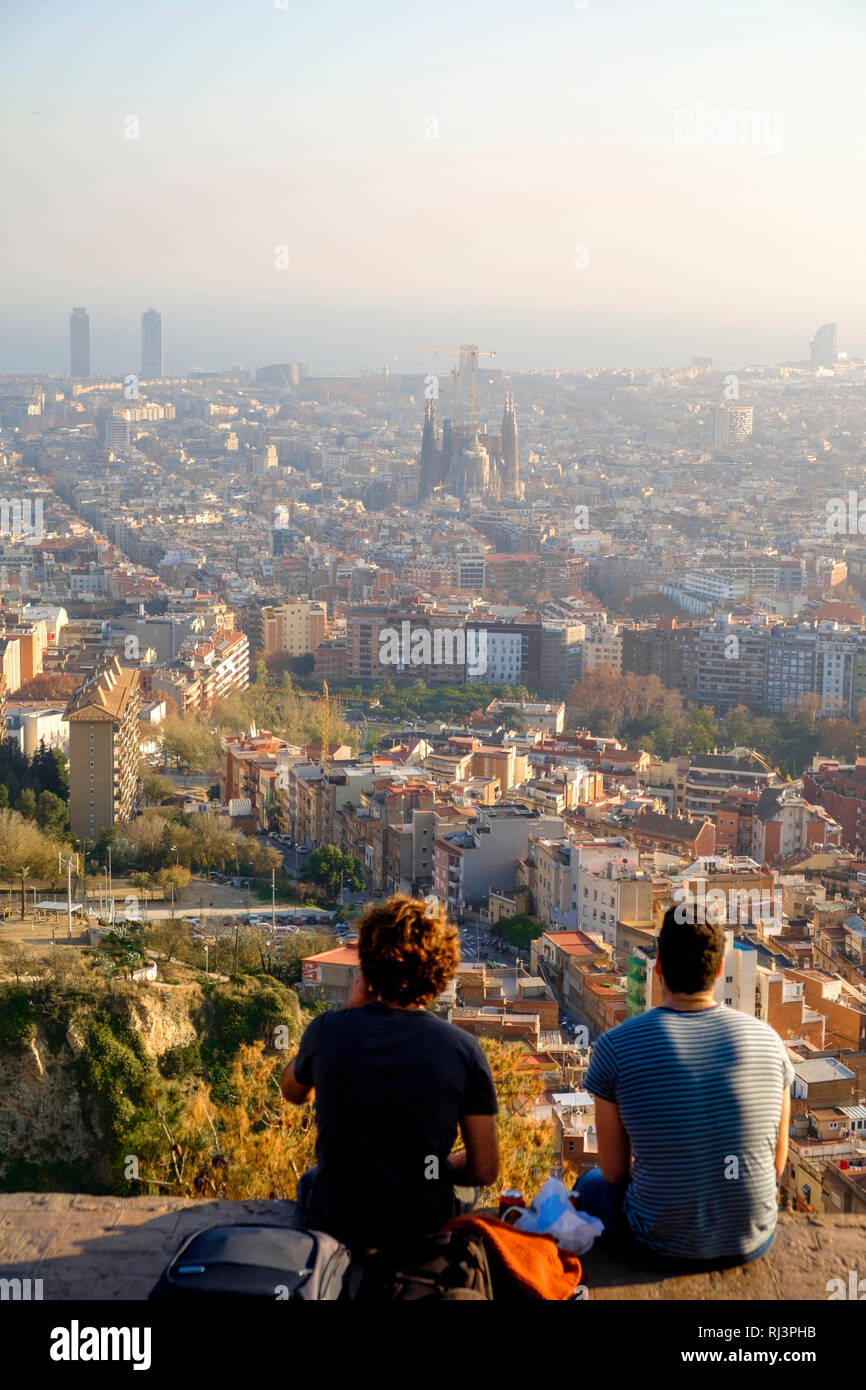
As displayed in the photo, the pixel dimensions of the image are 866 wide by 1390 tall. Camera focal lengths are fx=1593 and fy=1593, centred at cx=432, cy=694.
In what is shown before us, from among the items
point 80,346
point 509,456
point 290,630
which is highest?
point 80,346

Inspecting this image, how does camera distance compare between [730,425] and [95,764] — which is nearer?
[95,764]

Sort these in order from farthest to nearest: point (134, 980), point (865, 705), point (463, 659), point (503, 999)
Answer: point (463, 659) < point (865, 705) < point (503, 999) < point (134, 980)

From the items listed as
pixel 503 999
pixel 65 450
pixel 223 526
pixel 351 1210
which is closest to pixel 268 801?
pixel 503 999

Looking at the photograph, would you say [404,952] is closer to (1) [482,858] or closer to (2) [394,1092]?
(2) [394,1092]

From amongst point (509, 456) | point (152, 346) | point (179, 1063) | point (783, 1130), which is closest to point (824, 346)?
point (509, 456)

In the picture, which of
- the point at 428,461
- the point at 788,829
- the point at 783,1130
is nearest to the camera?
the point at 783,1130

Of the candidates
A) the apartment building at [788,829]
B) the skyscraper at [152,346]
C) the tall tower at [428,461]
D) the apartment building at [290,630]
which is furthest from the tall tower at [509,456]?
the apartment building at [788,829]

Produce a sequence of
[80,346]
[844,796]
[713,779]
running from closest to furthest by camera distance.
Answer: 1. [844,796]
2. [713,779]
3. [80,346]

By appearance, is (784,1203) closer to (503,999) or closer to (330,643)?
(503,999)
